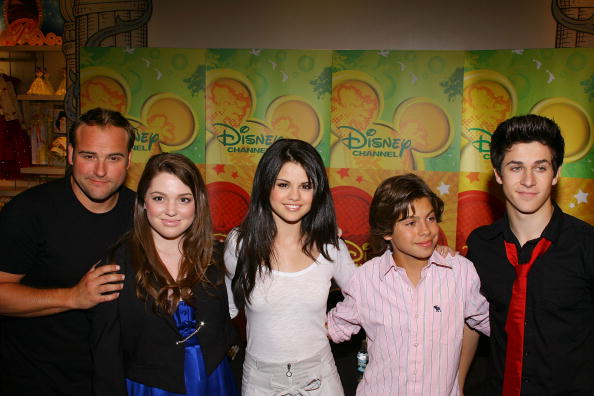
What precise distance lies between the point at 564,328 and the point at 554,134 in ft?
2.53

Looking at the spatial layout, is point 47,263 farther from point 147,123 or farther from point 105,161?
point 147,123

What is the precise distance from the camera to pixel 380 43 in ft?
14.7

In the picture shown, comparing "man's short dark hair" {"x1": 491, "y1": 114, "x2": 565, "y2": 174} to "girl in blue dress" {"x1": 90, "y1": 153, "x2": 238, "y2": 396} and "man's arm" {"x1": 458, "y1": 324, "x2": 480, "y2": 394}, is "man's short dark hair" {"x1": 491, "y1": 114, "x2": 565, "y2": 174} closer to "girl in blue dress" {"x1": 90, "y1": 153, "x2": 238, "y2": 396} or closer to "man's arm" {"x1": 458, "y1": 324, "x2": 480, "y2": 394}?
"man's arm" {"x1": 458, "y1": 324, "x2": 480, "y2": 394}


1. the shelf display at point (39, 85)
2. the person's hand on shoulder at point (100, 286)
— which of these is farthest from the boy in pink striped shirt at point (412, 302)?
the shelf display at point (39, 85)

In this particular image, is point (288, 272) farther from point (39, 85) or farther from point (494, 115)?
point (39, 85)

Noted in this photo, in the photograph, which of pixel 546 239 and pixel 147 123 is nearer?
pixel 546 239

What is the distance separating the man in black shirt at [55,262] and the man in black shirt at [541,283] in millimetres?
1669

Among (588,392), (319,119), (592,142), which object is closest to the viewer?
(588,392)

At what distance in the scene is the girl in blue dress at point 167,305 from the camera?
1678mm

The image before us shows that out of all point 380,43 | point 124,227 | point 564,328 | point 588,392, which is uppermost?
point 380,43

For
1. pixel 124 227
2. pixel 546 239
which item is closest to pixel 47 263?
pixel 124 227

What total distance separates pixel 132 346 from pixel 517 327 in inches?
58.2

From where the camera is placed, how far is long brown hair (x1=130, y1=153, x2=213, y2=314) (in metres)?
1.74

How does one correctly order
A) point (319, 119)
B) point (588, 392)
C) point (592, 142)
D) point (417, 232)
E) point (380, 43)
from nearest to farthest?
1. point (588, 392)
2. point (417, 232)
3. point (592, 142)
4. point (319, 119)
5. point (380, 43)
